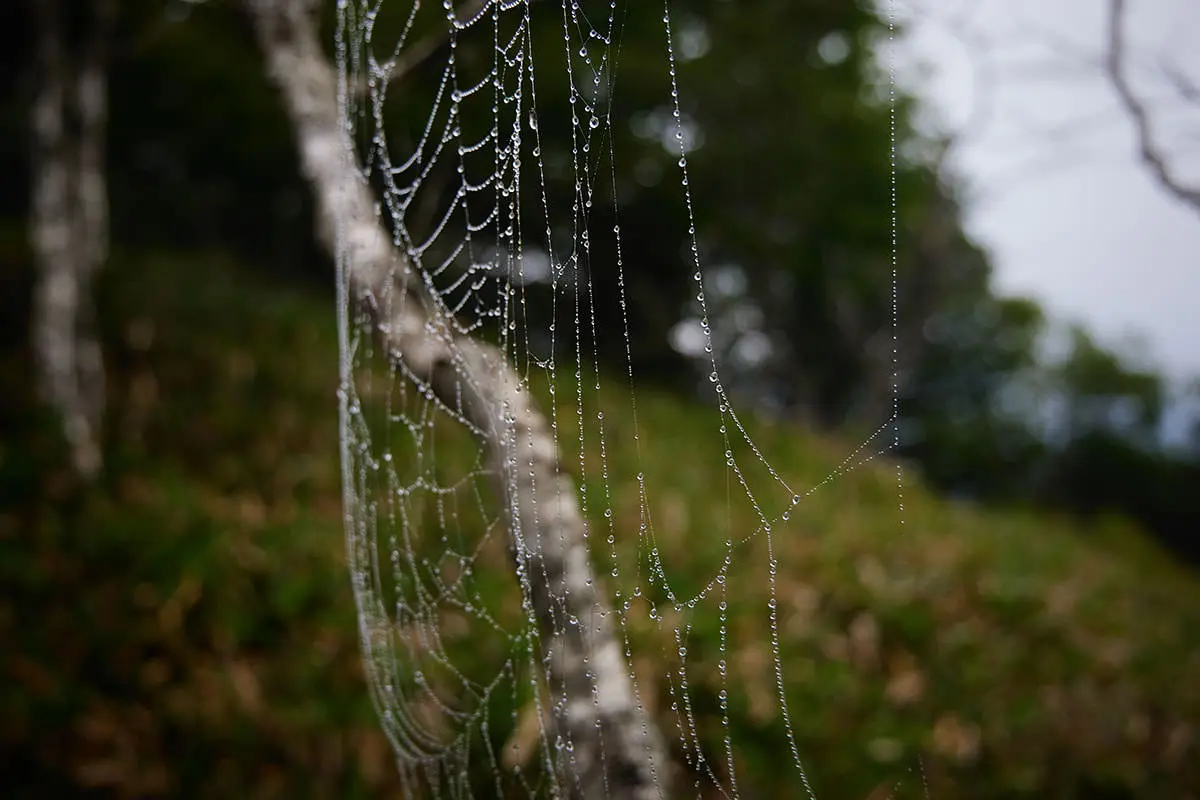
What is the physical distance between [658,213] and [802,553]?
428cm

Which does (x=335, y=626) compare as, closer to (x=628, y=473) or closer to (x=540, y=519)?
(x=628, y=473)

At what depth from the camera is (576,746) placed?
5.81 ft

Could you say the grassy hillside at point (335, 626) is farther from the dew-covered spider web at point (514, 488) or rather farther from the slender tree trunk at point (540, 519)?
the slender tree trunk at point (540, 519)

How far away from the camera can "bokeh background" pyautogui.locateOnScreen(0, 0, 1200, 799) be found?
4074mm

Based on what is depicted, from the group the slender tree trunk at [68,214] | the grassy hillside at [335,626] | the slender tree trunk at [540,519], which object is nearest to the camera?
the slender tree trunk at [540,519]

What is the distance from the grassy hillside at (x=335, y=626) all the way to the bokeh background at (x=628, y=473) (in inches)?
0.8

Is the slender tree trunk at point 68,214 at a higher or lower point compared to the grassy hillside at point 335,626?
higher

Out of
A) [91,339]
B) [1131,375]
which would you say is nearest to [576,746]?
[91,339]

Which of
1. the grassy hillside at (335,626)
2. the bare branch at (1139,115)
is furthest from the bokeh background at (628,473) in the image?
the bare branch at (1139,115)

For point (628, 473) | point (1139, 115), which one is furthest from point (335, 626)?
point (1139, 115)

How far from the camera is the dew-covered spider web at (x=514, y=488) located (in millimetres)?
1821

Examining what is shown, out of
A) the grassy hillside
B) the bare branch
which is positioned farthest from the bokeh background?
the bare branch

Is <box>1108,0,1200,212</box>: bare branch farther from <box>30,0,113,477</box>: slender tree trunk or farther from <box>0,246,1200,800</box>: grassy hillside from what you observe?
<box>30,0,113,477</box>: slender tree trunk

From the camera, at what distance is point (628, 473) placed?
239 inches
